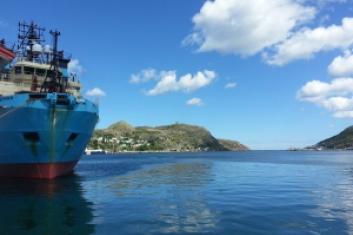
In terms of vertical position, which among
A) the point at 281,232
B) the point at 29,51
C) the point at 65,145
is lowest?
the point at 281,232

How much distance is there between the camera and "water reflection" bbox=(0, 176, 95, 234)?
19.8 meters

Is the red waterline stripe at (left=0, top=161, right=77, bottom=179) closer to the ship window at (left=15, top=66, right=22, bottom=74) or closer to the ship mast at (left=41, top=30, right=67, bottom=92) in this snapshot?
the ship mast at (left=41, top=30, right=67, bottom=92)

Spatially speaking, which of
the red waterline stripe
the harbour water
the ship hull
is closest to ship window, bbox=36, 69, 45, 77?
the ship hull

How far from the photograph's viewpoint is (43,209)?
25500 millimetres

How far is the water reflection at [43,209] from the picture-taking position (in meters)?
19.8

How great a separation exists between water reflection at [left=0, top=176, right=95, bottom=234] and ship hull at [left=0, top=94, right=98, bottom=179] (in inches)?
95.0

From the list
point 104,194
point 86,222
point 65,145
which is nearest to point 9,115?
point 65,145

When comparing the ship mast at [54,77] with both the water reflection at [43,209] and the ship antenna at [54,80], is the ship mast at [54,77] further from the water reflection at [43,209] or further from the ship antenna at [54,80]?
the water reflection at [43,209]

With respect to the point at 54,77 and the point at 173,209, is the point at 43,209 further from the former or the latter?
the point at 54,77

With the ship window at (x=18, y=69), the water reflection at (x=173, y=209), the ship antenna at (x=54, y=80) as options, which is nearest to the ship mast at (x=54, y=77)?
the ship antenna at (x=54, y=80)

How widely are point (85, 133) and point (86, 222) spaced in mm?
25972

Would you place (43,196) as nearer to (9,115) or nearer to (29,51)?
(9,115)

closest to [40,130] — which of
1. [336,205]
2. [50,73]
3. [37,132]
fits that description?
[37,132]

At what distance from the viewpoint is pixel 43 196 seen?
103ft
